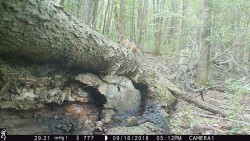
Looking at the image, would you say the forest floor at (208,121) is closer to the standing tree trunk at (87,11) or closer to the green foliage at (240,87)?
the green foliage at (240,87)

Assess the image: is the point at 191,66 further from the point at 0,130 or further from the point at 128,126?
the point at 0,130

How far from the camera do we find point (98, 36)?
194 inches

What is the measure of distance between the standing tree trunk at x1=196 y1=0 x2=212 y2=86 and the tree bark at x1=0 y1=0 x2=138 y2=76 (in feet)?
16.1

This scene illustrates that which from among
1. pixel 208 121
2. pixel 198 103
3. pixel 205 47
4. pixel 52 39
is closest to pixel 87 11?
pixel 205 47

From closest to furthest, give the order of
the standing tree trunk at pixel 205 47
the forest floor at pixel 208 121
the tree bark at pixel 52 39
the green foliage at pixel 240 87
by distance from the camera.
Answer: the tree bark at pixel 52 39, the forest floor at pixel 208 121, the green foliage at pixel 240 87, the standing tree trunk at pixel 205 47

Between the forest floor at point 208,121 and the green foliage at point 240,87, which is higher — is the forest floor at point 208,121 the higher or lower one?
the lower one

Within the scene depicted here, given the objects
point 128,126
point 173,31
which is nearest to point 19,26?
point 128,126

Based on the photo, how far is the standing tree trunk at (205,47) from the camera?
9.18m

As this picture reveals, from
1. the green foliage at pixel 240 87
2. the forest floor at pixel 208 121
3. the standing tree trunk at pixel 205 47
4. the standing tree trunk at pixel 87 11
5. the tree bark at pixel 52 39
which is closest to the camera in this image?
the tree bark at pixel 52 39

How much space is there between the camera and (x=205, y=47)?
9367 mm

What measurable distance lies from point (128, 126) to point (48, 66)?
5.26 feet

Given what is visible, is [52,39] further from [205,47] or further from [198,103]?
[205,47]

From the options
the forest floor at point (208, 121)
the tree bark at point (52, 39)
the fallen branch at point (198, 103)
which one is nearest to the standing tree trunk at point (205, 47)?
the forest floor at point (208, 121)

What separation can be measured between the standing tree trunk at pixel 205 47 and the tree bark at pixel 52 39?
4893 millimetres
